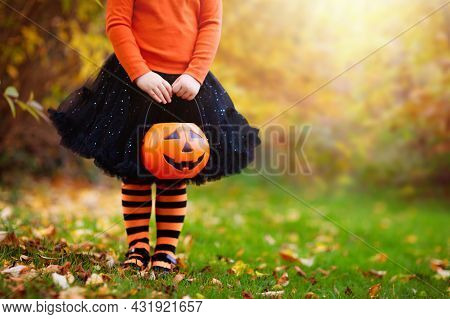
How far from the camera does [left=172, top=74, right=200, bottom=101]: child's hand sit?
192 cm

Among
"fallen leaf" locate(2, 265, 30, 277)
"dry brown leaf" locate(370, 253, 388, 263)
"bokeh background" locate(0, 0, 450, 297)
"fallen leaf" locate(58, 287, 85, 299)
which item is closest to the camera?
"fallen leaf" locate(58, 287, 85, 299)

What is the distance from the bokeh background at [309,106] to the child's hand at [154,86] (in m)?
1.12

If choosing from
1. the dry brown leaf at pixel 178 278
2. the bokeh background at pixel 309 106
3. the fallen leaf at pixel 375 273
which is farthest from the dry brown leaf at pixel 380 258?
the dry brown leaf at pixel 178 278

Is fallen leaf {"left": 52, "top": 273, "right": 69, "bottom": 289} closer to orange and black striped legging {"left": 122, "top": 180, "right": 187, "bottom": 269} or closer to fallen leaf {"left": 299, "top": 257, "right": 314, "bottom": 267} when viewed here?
orange and black striped legging {"left": 122, "top": 180, "right": 187, "bottom": 269}

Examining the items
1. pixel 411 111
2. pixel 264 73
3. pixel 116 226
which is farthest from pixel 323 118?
pixel 116 226

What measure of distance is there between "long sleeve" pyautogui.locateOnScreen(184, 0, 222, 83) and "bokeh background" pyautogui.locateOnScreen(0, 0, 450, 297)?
1.14 meters

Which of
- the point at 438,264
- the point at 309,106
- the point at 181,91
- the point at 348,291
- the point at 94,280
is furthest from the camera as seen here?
the point at 309,106

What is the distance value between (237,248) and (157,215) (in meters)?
0.85

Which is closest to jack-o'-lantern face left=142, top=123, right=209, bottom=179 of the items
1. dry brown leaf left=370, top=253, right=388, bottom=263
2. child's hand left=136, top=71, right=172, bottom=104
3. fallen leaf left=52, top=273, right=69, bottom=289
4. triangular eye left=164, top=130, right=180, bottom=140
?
triangular eye left=164, top=130, right=180, bottom=140

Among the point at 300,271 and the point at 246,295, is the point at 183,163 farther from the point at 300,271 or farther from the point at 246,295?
the point at 300,271

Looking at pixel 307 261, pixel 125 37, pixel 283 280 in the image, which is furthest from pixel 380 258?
pixel 125 37

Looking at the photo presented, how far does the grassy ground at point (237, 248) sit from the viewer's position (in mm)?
1807

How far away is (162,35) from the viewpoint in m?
1.98
